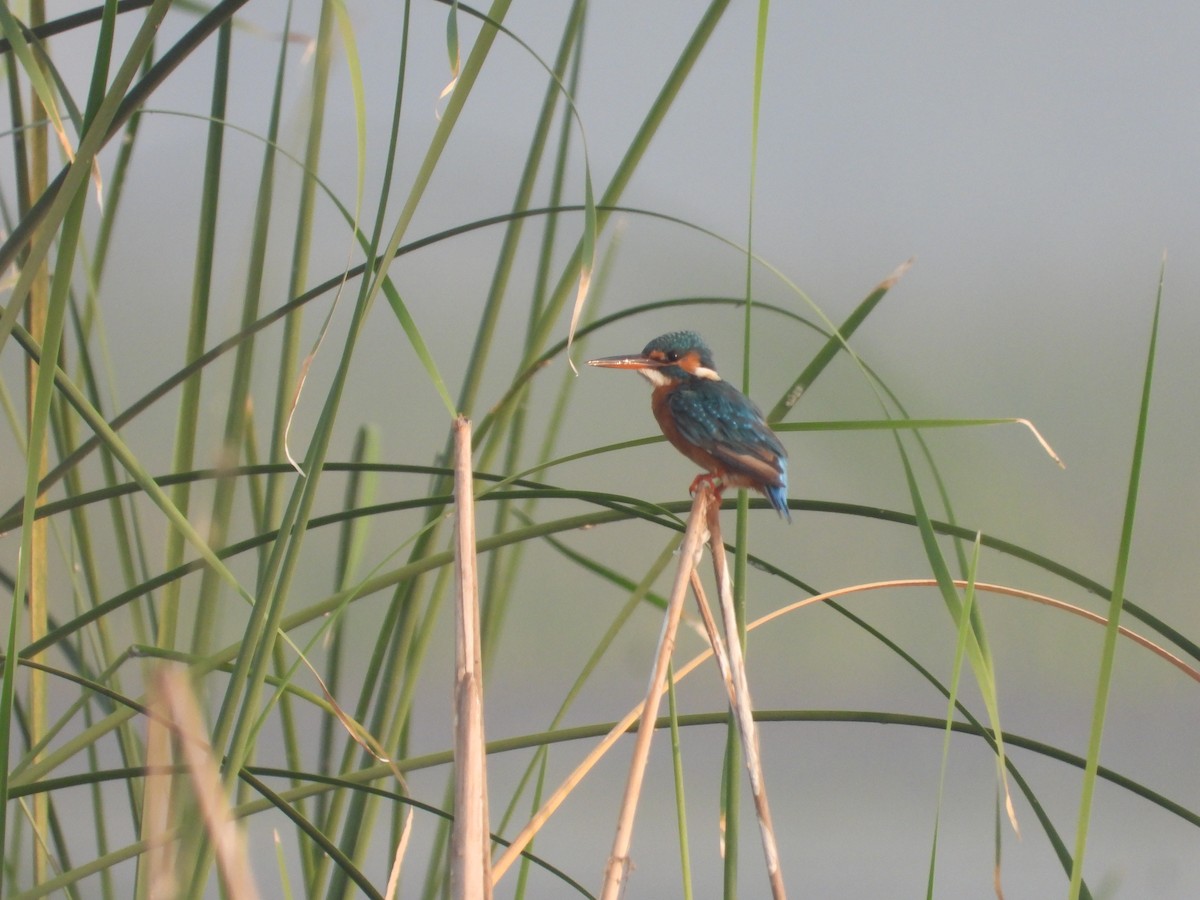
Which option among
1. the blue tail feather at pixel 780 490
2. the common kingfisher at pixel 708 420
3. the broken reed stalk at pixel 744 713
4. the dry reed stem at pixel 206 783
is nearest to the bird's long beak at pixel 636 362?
the common kingfisher at pixel 708 420

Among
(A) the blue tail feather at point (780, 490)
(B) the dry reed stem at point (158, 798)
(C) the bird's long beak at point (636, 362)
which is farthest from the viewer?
(C) the bird's long beak at point (636, 362)

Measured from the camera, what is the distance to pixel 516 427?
0.93m

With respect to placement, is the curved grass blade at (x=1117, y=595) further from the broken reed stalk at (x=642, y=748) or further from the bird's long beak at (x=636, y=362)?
the bird's long beak at (x=636, y=362)

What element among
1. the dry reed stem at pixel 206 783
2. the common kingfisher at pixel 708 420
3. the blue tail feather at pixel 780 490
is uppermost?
the common kingfisher at pixel 708 420

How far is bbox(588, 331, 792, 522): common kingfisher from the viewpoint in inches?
36.2

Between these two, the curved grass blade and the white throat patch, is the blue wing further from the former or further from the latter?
the curved grass blade

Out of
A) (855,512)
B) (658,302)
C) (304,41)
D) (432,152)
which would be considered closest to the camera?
(432,152)

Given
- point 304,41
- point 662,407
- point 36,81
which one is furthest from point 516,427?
point 36,81

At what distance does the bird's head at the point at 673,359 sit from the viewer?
115cm

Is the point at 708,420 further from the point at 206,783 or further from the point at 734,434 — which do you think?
the point at 206,783

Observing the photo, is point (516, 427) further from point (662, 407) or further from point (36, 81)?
point (36, 81)

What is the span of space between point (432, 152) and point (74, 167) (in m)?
0.16

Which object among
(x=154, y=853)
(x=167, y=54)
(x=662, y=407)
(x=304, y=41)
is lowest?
(x=154, y=853)

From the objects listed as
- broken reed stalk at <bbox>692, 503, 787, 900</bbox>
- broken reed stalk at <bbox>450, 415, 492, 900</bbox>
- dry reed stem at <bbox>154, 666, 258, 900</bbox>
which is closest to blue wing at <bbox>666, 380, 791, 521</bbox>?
broken reed stalk at <bbox>692, 503, 787, 900</bbox>
